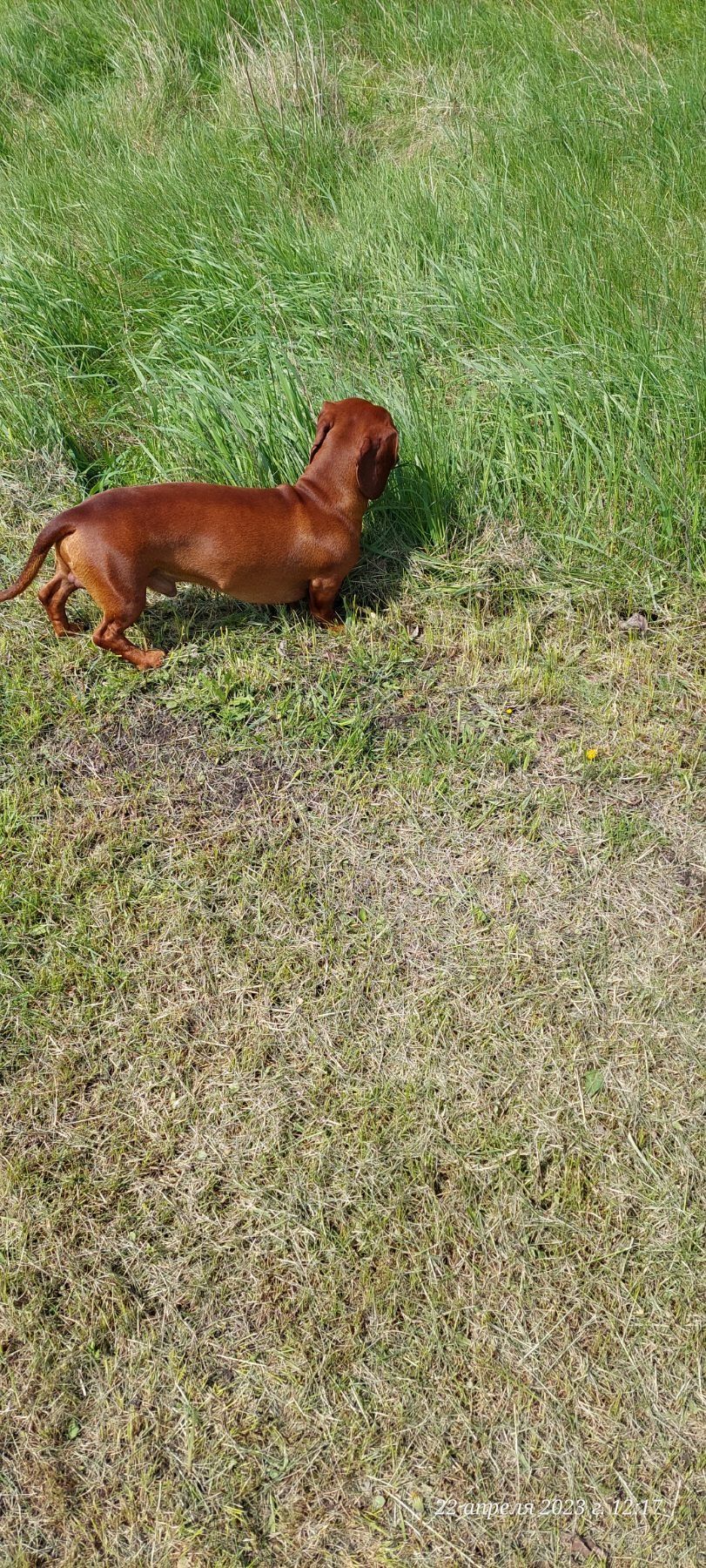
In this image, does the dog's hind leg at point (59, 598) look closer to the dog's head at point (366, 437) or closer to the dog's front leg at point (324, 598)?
the dog's front leg at point (324, 598)

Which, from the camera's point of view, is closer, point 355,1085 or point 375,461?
point 355,1085

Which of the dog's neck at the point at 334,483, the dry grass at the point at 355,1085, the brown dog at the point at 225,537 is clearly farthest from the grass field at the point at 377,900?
the dog's neck at the point at 334,483

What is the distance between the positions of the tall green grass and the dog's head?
425mm

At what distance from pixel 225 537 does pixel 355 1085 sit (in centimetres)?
152

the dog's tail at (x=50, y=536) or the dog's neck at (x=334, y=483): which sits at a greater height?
the dog's tail at (x=50, y=536)

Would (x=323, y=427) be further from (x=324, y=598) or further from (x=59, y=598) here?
(x=59, y=598)

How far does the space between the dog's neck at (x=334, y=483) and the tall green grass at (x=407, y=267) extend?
1.55 feet

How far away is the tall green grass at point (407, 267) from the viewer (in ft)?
12.2

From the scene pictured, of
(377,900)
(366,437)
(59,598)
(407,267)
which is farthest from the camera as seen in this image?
(407,267)

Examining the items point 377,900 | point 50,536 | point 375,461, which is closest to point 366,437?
point 375,461

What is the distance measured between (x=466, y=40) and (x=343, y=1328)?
255 inches

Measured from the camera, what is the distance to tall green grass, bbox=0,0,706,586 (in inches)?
147

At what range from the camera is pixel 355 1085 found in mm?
2678

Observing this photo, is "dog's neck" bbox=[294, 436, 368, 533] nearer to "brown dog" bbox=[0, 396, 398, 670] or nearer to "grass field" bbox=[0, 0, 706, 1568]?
"brown dog" bbox=[0, 396, 398, 670]
